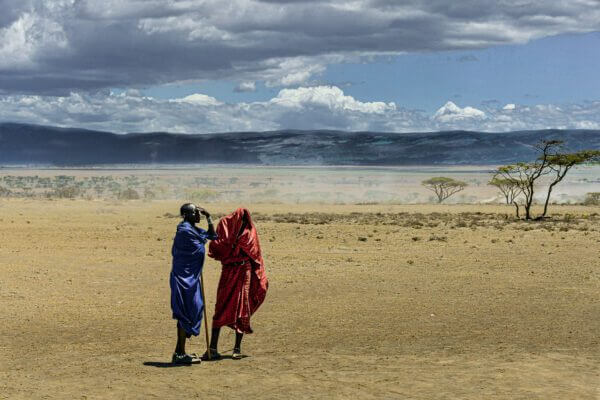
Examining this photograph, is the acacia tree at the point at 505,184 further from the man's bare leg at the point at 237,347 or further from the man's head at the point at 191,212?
the man's head at the point at 191,212

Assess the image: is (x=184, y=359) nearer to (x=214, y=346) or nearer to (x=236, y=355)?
(x=214, y=346)

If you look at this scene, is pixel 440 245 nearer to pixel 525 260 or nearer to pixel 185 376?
pixel 525 260

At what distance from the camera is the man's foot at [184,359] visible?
34.6ft

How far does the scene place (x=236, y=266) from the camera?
35.7 ft

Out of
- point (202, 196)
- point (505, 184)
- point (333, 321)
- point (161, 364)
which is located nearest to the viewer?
point (161, 364)

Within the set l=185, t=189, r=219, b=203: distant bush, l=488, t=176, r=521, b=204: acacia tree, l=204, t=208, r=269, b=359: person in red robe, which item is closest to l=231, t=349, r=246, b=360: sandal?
l=204, t=208, r=269, b=359: person in red robe

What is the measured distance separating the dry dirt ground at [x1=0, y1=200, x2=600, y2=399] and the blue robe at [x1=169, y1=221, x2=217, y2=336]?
0.65 meters

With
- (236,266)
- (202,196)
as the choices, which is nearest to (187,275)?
(236,266)

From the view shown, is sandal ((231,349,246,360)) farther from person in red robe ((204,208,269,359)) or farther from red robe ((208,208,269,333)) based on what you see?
red robe ((208,208,269,333))

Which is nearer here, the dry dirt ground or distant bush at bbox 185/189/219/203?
the dry dirt ground

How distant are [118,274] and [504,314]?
31.6 ft

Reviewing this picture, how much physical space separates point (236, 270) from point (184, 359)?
1264mm

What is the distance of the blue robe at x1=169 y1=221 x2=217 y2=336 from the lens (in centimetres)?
1040

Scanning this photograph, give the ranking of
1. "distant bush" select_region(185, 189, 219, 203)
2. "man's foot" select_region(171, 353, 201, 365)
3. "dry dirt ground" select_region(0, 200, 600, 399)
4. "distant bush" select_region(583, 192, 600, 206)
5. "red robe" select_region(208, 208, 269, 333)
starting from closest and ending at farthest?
"dry dirt ground" select_region(0, 200, 600, 399) < "man's foot" select_region(171, 353, 201, 365) < "red robe" select_region(208, 208, 269, 333) < "distant bush" select_region(583, 192, 600, 206) < "distant bush" select_region(185, 189, 219, 203)
